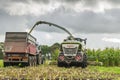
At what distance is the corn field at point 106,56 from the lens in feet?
182

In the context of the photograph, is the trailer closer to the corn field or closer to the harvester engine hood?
the harvester engine hood

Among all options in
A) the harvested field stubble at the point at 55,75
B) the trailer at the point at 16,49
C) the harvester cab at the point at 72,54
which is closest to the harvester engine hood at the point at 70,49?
the harvester cab at the point at 72,54

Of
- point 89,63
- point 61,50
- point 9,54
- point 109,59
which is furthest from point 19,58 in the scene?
point 109,59

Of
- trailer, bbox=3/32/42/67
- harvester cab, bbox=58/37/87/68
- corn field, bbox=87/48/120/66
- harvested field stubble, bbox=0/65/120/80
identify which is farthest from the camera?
corn field, bbox=87/48/120/66

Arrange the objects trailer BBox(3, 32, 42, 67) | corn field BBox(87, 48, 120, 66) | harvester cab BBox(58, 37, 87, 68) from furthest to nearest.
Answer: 1. corn field BBox(87, 48, 120, 66)
2. harvester cab BBox(58, 37, 87, 68)
3. trailer BBox(3, 32, 42, 67)

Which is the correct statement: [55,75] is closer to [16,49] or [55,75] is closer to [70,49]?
[16,49]

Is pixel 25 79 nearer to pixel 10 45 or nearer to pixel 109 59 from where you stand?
pixel 10 45

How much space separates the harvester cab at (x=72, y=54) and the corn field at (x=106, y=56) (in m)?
13.5

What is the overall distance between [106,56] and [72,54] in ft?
49.9

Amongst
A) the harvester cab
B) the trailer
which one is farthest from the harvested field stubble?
the harvester cab

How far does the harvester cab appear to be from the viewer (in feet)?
136

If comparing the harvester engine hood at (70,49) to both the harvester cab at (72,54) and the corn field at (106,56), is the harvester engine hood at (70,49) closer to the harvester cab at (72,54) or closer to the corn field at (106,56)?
the harvester cab at (72,54)

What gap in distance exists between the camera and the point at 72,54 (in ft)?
137

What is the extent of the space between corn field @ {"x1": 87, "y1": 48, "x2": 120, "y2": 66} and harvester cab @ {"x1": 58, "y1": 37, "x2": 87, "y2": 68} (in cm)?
1349
